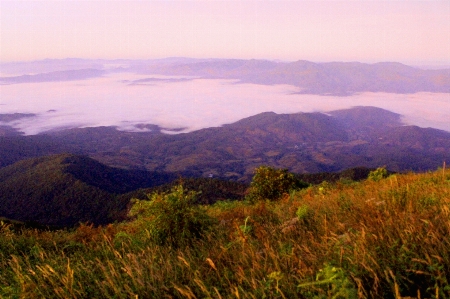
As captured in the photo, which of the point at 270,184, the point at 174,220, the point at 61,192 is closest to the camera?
the point at 174,220

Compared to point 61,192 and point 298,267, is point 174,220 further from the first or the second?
point 61,192

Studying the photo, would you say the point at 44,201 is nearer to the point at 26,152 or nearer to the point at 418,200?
the point at 418,200

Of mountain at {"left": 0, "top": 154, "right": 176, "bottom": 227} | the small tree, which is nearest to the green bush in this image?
the small tree

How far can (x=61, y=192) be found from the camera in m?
78.4

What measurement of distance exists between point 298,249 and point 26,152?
635 ft

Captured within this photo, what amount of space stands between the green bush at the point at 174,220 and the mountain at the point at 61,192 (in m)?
45.3

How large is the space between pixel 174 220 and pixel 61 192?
81450 mm

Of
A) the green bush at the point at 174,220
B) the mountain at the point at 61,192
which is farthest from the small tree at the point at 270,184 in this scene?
the mountain at the point at 61,192

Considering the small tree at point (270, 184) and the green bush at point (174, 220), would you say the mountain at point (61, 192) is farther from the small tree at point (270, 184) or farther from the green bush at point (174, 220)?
the green bush at point (174, 220)

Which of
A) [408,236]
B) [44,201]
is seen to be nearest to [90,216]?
[44,201]

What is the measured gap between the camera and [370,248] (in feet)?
9.59

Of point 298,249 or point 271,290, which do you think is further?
point 298,249

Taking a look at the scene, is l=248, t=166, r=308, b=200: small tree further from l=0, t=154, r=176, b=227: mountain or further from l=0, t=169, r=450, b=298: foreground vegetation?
l=0, t=154, r=176, b=227: mountain

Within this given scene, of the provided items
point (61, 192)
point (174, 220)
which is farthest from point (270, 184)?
point (61, 192)
